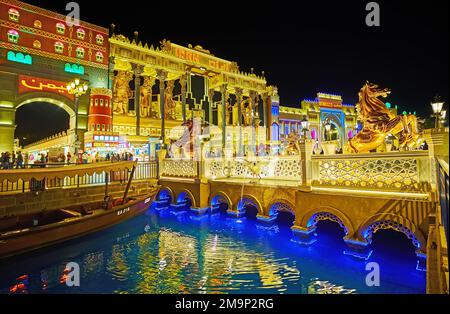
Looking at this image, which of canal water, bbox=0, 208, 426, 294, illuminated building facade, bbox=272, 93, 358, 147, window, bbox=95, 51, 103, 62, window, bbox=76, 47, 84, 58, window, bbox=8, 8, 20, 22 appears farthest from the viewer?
illuminated building facade, bbox=272, 93, 358, 147

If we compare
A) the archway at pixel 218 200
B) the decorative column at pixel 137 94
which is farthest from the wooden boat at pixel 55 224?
the decorative column at pixel 137 94

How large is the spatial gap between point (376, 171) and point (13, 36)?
23.5 m

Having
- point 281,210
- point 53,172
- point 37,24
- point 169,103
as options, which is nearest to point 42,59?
point 37,24

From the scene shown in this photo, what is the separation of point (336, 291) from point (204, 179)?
777 cm

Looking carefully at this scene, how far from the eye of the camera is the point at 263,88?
34.1m

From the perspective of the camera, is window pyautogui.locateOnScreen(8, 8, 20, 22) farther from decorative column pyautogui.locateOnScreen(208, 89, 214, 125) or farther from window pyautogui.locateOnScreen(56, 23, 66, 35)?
decorative column pyautogui.locateOnScreen(208, 89, 214, 125)

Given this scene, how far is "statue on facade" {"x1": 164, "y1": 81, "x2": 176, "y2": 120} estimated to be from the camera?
26672mm

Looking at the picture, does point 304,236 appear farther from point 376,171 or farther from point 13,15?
point 13,15

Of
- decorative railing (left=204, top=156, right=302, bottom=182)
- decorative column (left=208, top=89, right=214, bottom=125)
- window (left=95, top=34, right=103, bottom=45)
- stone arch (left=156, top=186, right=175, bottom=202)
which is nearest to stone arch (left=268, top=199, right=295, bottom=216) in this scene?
decorative railing (left=204, top=156, right=302, bottom=182)

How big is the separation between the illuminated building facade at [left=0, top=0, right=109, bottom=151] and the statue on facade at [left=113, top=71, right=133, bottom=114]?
1783mm

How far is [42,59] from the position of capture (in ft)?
60.9

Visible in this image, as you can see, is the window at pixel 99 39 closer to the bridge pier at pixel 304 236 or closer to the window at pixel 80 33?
the window at pixel 80 33

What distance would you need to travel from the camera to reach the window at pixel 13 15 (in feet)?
A: 56.9
